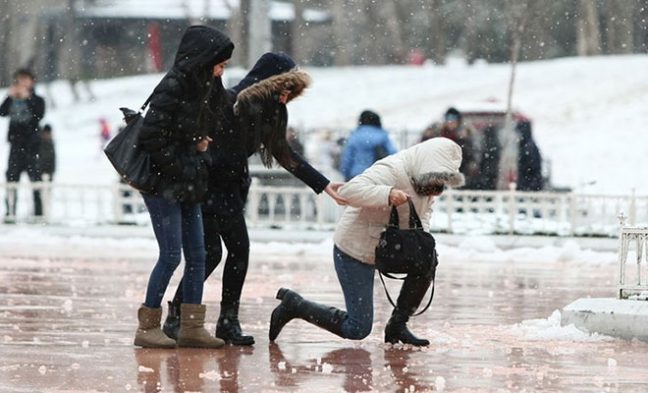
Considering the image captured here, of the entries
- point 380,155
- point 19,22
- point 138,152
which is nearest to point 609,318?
point 138,152

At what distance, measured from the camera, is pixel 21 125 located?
77.7 feet

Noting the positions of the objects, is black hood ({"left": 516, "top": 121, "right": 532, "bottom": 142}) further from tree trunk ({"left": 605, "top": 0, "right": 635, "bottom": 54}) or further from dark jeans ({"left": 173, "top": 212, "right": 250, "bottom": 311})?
tree trunk ({"left": 605, "top": 0, "right": 635, "bottom": 54})

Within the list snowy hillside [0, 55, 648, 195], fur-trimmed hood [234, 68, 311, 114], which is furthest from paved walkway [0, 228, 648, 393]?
snowy hillside [0, 55, 648, 195]

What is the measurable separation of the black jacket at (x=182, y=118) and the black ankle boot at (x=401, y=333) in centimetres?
139

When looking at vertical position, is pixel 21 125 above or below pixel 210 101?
above

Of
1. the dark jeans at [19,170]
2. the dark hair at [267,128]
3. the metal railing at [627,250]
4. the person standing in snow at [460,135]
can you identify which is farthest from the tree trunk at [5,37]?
the dark hair at [267,128]

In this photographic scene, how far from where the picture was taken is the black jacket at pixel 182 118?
9.31 m

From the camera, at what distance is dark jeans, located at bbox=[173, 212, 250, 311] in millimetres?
9922

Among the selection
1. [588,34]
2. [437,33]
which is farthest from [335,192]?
[437,33]

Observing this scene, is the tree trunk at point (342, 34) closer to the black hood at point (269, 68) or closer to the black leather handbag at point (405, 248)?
the black hood at point (269, 68)

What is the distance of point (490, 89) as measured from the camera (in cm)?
5503

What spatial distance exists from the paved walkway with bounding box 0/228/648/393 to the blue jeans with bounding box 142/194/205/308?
0.33 meters

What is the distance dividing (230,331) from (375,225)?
99 cm

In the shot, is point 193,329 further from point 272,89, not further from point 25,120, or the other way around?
point 25,120
